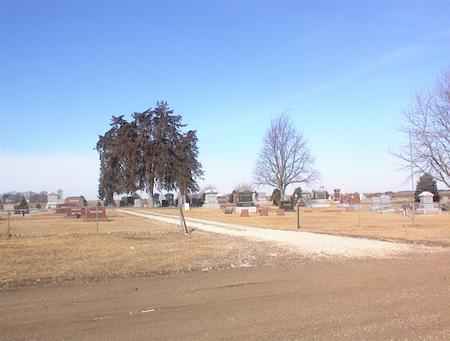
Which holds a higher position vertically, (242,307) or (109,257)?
(109,257)

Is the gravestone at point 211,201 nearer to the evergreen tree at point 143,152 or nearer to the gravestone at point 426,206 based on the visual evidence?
the evergreen tree at point 143,152

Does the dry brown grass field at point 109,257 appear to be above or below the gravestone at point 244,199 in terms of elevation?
below

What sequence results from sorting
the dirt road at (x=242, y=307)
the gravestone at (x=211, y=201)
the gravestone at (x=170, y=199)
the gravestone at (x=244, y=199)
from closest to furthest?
the dirt road at (x=242, y=307) < the gravestone at (x=244, y=199) < the gravestone at (x=211, y=201) < the gravestone at (x=170, y=199)

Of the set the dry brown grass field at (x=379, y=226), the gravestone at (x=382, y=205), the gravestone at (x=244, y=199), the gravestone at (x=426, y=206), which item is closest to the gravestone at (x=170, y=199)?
the gravestone at (x=244, y=199)

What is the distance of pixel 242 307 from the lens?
7539 millimetres

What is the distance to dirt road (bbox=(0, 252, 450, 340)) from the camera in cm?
613

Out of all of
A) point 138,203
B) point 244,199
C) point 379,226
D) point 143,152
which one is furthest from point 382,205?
point 138,203

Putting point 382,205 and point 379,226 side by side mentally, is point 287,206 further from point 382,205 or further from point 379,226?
point 379,226

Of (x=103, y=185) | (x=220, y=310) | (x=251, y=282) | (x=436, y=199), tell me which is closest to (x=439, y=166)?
(x=251, y=282)

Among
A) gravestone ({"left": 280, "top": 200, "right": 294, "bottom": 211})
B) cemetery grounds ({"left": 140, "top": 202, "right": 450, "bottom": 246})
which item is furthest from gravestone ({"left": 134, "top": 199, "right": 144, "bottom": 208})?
cemetery grounds ({"left": 140, "top": 202, "right": 450, "bottom": 246})

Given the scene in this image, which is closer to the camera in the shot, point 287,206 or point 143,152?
point 287,206

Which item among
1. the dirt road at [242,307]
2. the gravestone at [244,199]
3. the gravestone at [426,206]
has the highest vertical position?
the gravestone at [244,199]

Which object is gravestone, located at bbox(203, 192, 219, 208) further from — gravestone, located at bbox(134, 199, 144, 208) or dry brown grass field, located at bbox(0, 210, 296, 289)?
dry brown grass field, located at bbox(0, 210, 296, 289)

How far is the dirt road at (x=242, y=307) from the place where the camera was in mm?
6133
